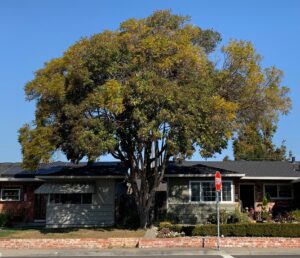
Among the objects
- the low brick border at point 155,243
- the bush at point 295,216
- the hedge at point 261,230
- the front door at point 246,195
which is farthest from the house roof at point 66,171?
the bush at point 295,216

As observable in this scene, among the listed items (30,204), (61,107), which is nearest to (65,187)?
(30,204)

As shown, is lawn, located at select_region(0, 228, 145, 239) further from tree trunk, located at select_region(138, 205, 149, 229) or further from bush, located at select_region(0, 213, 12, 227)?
bush, located at select_region(0, 213, 12, 227)

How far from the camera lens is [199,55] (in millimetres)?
22500

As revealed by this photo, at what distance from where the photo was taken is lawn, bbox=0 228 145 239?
22.8 meters

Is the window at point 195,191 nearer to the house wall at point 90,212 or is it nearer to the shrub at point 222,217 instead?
the shrub at point 222,217

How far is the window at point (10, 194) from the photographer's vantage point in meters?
31.1

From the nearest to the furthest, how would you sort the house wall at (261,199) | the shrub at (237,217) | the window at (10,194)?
the shrub at (237,217) → the house wall at (261,199) → the window at (10,194)

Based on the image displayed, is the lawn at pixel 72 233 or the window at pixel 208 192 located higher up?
the window at pixel 208 192

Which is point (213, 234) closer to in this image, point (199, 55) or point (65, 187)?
point (199, 55)

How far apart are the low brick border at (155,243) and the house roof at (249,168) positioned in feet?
30.2

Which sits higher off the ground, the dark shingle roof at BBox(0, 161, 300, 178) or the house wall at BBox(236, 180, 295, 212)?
the dark shingle roof at BBox(0, 161, 300, 178)

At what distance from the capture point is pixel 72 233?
2417 centimetres

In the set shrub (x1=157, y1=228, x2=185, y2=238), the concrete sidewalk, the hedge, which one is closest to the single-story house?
shrub (x1=157, y1=228, x2=185, y2=238)

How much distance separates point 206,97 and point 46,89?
7.53 m
